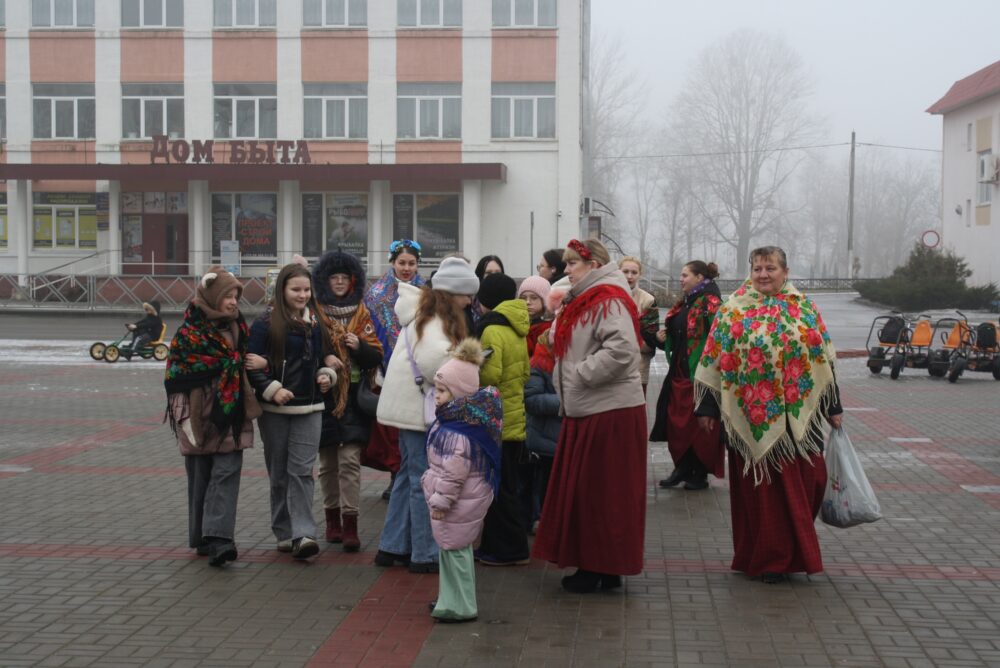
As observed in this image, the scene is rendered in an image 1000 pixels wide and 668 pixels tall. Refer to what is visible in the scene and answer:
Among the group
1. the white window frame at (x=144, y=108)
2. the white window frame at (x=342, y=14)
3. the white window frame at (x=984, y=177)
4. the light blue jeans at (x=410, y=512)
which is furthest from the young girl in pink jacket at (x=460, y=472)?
the white window frame at (x=984, y=177)

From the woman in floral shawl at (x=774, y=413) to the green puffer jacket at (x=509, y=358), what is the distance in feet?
3.68

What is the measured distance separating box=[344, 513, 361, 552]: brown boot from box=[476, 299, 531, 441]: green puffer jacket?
1.16 m

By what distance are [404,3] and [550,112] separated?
5.85m

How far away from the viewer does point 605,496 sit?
20.4 feet

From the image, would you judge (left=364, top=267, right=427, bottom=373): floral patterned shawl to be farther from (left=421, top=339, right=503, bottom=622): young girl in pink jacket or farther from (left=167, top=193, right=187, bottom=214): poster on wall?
(left=167, top=193, right=187, bottom=214): poster on wall

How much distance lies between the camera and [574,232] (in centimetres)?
3719

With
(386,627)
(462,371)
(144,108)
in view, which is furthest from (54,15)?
(386,627)

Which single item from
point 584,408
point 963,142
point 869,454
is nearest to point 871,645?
point 584,408

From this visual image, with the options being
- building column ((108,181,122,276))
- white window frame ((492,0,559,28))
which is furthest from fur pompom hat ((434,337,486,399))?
building column ((108,181,122,276))

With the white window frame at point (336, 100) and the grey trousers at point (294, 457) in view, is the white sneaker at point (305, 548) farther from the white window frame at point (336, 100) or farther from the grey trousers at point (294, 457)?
the white window frame at point (336, 100)

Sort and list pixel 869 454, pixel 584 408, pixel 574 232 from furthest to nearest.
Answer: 1. pixel 574 232
2. pixel 869 454
3. pixel 584 408

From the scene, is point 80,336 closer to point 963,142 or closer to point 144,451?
point 144,451

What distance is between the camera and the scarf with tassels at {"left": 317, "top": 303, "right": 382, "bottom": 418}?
7297mm

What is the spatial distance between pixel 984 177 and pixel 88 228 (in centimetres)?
3389
